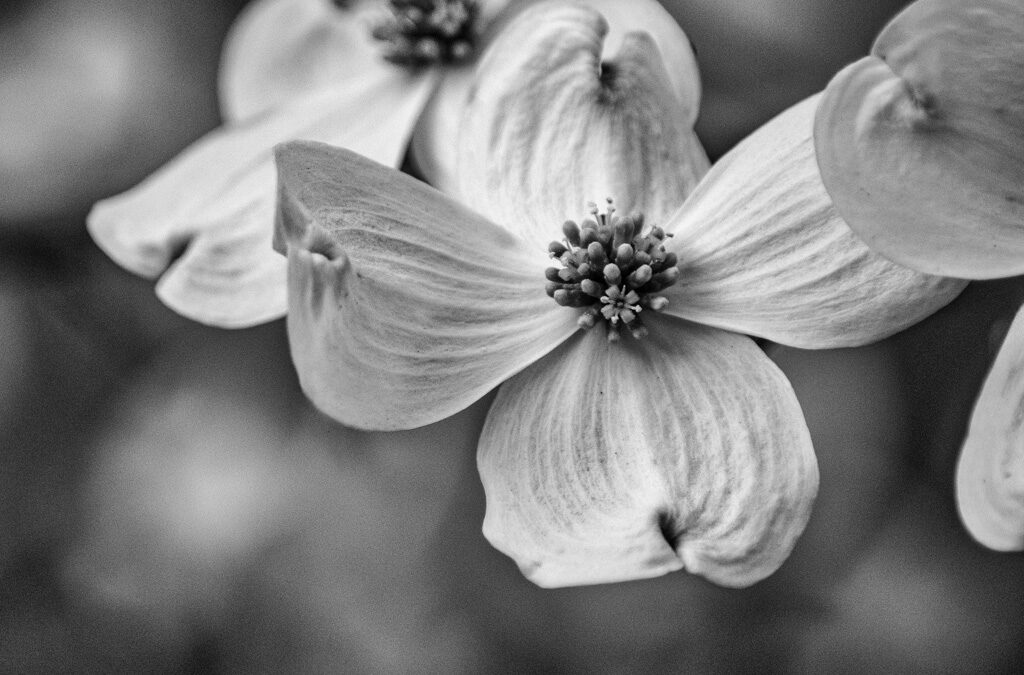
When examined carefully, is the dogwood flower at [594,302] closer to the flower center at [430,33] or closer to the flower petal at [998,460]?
the flower petal at [998,460]

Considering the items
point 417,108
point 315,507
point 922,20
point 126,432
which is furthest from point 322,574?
point 922,20

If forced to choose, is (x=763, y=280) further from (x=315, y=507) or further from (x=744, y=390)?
(x=315, y=507)

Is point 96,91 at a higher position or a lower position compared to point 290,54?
lower

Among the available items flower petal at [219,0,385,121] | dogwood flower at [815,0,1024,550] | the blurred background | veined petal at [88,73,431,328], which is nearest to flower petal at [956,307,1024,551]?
dogwood flower at [815,0,1024,550]

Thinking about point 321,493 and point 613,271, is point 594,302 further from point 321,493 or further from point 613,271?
point 321,493

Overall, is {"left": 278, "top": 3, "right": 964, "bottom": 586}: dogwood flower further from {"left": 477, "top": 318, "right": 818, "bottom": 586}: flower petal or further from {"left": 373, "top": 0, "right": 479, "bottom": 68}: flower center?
{"left": 373, "top": 0, "right": 479, "bottom": 68}: flower center

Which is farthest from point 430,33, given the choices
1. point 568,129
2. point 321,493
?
point 321,493
